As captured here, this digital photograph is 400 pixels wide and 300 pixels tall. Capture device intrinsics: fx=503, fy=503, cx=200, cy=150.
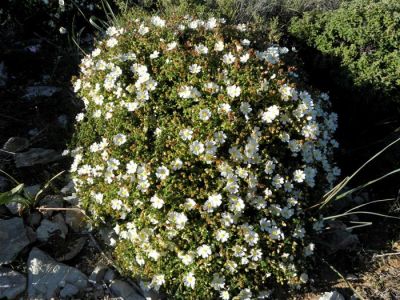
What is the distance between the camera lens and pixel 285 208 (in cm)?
316

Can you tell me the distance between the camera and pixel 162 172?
10.0 feet

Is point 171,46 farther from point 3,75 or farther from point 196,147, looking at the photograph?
point 3,75

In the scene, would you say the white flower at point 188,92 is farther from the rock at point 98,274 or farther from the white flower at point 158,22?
the rock at point 98,274

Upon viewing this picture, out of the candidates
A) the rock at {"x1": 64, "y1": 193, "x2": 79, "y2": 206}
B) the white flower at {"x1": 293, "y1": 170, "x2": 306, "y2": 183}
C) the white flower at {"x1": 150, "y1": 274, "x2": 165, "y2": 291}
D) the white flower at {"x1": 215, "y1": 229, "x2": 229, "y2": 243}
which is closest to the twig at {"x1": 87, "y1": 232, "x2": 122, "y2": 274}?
the rock at {"x1": 64, "y1": 193, "x2": 79, "y2": 206}

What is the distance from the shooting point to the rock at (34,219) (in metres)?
3.59

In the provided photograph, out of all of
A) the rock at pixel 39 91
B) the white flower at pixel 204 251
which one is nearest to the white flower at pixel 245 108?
the white flower at pixel 204 251

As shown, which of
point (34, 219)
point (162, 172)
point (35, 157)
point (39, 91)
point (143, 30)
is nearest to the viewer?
point (162, 172)

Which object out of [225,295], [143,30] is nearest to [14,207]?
[143,30]

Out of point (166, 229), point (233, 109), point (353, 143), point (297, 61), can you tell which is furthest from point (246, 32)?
point (166, 229)

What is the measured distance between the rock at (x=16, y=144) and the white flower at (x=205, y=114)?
177 centimetres

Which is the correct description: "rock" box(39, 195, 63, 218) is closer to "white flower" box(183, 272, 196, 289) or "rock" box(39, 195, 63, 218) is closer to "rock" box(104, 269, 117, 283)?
"rock" box(104, 269, 117, 283)

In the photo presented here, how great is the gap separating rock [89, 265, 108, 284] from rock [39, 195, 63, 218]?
23.1 inches

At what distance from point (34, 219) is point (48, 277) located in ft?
1.66

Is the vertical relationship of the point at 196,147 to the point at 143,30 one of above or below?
below
